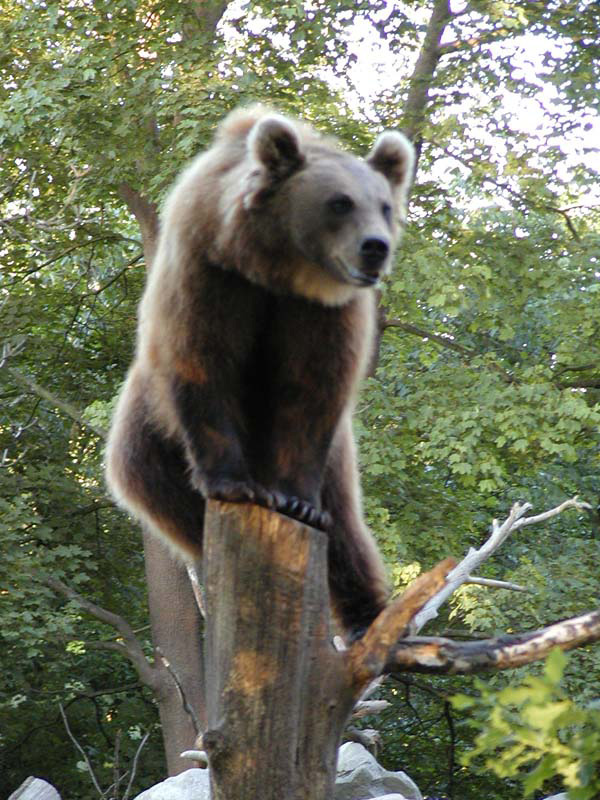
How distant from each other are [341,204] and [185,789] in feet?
16.1

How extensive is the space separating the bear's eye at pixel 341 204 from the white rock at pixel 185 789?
467cm

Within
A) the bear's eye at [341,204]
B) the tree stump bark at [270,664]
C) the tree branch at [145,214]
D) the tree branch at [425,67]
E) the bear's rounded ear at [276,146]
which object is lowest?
the tree stump bark at [270,664]

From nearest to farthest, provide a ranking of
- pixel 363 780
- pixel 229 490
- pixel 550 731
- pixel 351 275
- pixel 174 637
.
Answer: pixel 550 731, pixel 229 490, pixel 351 275, pixel 363 780, pixel 174 637

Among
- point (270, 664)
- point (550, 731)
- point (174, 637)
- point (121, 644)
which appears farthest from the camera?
point (121, 644)

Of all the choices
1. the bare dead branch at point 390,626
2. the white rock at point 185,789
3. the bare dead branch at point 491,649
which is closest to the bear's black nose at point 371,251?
the bare dead branch at point 390,626

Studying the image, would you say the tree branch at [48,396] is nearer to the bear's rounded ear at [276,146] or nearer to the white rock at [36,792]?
the white rock at [36,792]

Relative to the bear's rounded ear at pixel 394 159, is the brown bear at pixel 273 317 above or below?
below

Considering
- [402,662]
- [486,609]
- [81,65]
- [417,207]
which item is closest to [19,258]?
[81,65]

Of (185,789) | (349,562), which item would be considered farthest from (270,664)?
(185,789)

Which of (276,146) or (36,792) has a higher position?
(276,146)

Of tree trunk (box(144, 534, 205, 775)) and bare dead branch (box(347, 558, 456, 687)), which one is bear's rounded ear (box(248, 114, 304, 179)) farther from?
tree trunk (box(144, 534, 205, 775))

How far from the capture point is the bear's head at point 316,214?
427 cm

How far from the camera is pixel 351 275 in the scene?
4.22m

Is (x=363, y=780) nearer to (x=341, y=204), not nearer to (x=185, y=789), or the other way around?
(x=185, y=789)
